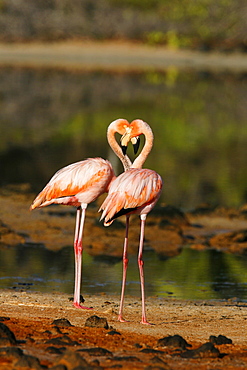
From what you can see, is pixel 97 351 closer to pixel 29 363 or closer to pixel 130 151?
pixel 29 363

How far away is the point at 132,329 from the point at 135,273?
2.95 m

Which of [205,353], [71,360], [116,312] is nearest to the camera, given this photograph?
[71,360]

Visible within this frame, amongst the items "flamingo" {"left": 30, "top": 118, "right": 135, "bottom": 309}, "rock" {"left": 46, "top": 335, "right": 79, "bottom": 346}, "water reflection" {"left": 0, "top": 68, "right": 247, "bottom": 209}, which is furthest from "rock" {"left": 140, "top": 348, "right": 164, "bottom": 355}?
"water reflection" {"left": 0, "top": 68, "right": 247, "bottom": 209}

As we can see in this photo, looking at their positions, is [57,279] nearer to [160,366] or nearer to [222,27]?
[160,366]

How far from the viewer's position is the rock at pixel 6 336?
4.95 meters

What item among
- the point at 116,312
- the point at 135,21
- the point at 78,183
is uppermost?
the point at 135,21

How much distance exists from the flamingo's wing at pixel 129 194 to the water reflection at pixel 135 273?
1738mm

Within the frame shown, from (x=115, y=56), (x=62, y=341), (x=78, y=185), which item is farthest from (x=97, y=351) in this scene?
(x=115, y=56)

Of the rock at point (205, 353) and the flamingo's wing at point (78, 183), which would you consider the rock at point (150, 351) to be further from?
the flamingo's wing at point (78, 183)

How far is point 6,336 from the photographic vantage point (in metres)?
4.99

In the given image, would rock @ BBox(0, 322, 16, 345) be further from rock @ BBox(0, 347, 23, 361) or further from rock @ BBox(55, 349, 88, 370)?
rock @ BBox(55, 349, 88, 370)

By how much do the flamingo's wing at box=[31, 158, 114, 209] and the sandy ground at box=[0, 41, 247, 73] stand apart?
49.4 meters

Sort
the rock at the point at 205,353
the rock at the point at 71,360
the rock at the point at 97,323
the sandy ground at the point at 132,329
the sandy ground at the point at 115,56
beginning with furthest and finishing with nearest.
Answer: the sandy ground at the point at 115,56
the rock at the point at 97,323
the rock at the point at 205,353
the sandy ground at the point at 132,329
the rock at the point at 71,360

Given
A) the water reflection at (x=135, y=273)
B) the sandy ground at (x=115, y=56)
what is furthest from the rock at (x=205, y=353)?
the sandy ground at (x=115, y=56)
